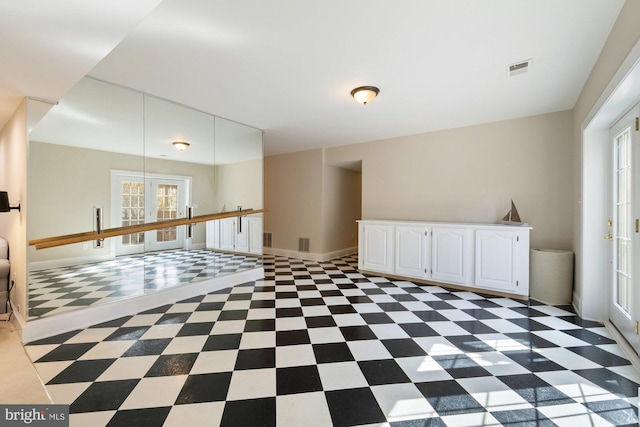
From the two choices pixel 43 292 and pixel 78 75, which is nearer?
pixel 78 75

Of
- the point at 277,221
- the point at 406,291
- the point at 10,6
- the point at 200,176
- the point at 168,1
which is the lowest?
the point at 406,291

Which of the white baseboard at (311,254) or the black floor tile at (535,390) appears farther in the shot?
the white baseboard at (311,254)

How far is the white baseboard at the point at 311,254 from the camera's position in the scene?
643cm

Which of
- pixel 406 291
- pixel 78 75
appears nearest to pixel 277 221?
pixel 406 291

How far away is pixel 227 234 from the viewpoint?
4.35 metres

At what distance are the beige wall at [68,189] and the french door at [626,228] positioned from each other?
4.77 m

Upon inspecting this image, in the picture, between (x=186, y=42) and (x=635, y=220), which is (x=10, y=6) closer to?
(x=186, y=42)

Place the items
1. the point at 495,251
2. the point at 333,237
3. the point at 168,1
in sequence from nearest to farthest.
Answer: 1. the point at 168,1
2. the point at 495,251
3. the point at 333,237

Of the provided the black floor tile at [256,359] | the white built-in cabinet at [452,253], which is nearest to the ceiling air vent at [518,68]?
the white built-in cabinet at [452,253]

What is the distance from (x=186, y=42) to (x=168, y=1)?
1.58 ft

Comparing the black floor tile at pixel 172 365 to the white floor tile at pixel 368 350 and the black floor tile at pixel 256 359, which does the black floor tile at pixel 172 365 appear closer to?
the black floor tile at pixel 256 359

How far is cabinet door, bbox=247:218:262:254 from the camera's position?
4.81 meters

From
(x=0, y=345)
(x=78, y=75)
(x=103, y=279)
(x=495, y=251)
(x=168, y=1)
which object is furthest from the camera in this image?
(x=495, y=251)

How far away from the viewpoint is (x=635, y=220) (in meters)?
2.19
